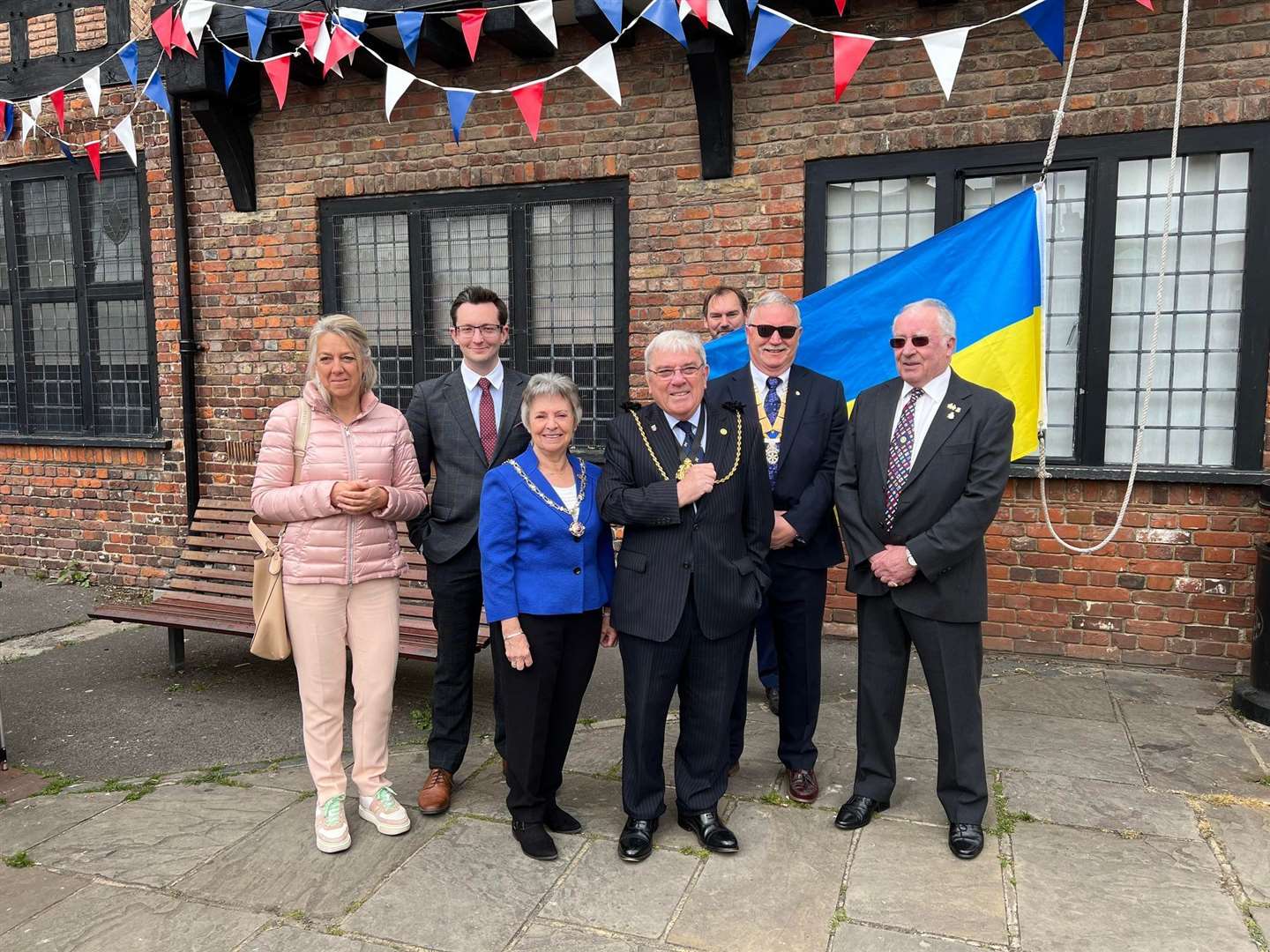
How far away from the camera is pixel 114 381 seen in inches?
314

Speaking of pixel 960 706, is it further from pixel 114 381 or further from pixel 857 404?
pixel 114 381

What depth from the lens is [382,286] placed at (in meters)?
7.19

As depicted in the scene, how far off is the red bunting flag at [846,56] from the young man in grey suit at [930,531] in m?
2.24

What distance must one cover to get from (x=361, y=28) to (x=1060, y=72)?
171 inches

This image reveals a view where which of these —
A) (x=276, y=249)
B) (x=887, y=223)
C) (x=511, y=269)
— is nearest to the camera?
(x=887, y=223)

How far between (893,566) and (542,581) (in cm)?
126

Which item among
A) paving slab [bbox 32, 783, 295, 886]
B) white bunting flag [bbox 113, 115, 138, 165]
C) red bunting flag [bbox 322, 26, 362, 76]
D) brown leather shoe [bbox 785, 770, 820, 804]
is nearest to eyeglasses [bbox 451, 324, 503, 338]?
paving slab [bbox 32, 783, 295, 886]

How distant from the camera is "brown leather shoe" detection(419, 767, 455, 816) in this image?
374 cm

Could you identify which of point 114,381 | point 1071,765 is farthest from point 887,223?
point 114,381

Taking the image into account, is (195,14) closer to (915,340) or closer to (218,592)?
(218,592)

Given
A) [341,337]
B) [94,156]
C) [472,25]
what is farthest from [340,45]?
[341,337]

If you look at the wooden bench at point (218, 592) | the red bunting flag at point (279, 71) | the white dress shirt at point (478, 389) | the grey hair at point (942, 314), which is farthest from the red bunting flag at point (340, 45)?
the grey hair at point (942, 314)

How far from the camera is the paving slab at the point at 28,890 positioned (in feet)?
10.3

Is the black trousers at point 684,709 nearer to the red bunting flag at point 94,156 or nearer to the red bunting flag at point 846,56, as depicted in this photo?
the red bunting flag at point 846,56
